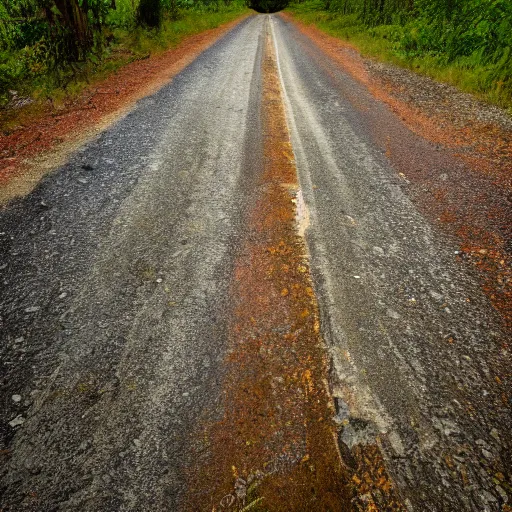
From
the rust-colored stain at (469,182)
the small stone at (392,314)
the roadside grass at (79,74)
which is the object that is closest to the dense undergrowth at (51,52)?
the roadside grass at (79,74)

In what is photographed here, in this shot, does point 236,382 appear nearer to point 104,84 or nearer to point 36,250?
point 36,250

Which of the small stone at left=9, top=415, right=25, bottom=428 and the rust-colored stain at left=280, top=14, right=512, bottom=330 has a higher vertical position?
the rust-colored stain at left=280, top=14, right=512, bottom=330

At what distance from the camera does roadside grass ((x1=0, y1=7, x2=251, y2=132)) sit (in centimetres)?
663

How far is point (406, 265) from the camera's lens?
10.9 feet

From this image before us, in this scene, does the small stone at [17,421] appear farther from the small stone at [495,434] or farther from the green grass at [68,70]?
the green grass at [68,70]

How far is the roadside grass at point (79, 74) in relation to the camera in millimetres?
6629

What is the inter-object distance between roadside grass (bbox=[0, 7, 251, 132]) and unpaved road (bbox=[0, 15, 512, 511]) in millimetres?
2747

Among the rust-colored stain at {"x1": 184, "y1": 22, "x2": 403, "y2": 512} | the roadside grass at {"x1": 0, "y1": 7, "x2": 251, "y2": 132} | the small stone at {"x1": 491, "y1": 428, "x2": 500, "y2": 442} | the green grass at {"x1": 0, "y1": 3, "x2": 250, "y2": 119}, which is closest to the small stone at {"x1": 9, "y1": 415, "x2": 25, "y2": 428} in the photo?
the rust-colored stain at {"x1": 184, "y1": 22, "x2": 403, "y2": 512}

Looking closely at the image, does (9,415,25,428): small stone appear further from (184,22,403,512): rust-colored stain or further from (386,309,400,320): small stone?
(386,309,400,320): small stone

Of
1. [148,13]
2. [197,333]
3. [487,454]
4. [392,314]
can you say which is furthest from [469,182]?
[148,13]

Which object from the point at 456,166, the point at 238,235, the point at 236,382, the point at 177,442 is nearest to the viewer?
the point at 177,442

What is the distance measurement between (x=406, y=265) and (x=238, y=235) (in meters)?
1.78

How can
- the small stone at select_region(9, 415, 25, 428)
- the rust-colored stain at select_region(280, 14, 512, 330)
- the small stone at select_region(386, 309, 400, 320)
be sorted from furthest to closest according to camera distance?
1. the rust-colored stain at select_region(280, 14, 512, 330)
2. the small stone at select_region(386, 309, 400, 320)
3. the small stone at select_region(9, 415, 25, 428)

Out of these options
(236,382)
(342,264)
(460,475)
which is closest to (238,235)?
(342,264)
